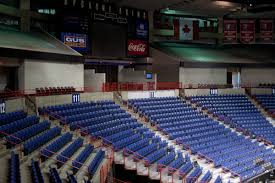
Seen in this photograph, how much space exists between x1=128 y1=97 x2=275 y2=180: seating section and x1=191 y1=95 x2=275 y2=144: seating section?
1.45 meters

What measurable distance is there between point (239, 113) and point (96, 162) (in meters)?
17.1

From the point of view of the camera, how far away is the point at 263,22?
36.0 metres

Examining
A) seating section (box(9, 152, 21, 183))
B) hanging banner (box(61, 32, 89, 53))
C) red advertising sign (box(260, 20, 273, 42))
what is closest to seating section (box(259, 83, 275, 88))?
red advertising sign (box(260, 20, 273, 42))

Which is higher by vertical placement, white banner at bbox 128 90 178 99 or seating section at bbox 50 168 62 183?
white banner at bbox 128 90 178 99

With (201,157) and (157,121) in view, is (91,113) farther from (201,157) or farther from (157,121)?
(201,157)

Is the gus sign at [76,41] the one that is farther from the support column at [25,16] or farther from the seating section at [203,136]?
the seating section at [203,136]

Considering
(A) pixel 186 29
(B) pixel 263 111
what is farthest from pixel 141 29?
(B) pixel 263 111

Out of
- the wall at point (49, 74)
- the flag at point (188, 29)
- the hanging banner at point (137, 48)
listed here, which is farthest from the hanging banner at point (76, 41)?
the flag at point (188, 29)

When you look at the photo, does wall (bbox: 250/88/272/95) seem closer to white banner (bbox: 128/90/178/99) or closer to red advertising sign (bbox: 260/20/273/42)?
red advertising sign (bbox: 260/20/273/42)

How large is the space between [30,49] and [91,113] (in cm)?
474

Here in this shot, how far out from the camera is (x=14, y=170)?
404 inches

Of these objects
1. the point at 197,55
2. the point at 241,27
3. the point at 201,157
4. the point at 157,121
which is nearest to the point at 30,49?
the point at 157,121

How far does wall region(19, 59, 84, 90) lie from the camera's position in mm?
21752

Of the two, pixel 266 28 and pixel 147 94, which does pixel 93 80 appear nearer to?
pixel 147 94
